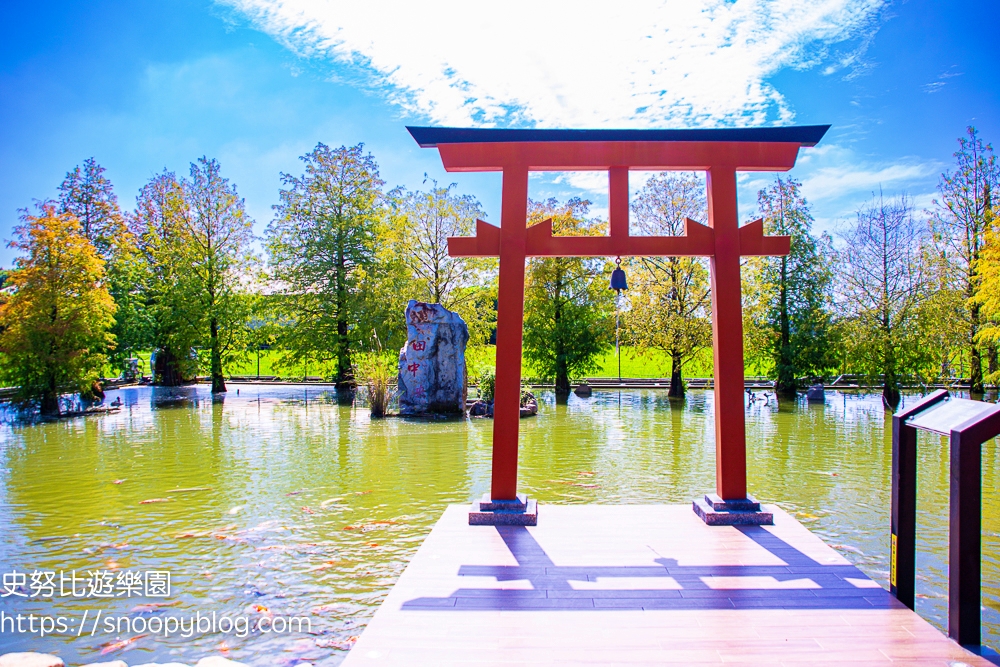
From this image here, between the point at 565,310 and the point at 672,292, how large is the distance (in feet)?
11.7

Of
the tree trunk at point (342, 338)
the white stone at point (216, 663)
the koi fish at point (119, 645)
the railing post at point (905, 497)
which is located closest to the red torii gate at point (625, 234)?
the railing post at point (905, 497)

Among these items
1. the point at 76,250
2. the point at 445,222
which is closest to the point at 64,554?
the point at 76,250

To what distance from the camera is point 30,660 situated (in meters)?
3.54

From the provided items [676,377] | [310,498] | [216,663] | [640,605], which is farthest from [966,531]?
[676,377]

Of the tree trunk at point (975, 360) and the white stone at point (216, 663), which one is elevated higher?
the tree trunk at point (975, 360)

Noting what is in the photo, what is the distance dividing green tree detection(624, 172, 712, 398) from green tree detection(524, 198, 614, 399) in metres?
1.51

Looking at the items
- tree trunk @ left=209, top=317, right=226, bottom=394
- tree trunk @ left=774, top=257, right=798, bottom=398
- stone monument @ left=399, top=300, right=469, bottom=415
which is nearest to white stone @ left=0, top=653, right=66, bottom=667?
stone monument @ left=399, top=300, right=469, bottom=415

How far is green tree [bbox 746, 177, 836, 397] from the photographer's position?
1894cm

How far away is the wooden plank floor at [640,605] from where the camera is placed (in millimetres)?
3009

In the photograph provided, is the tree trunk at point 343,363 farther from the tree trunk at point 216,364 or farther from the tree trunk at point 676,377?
the tree trunk at point 676,377

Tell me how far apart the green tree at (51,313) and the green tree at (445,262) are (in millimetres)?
9535

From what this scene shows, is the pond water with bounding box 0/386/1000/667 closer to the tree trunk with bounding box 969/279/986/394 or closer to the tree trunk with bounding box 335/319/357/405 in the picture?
the tree trunk with bounding box 969/279/986/394

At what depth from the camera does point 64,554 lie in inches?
218

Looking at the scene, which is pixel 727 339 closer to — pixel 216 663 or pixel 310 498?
pixel 216 663
